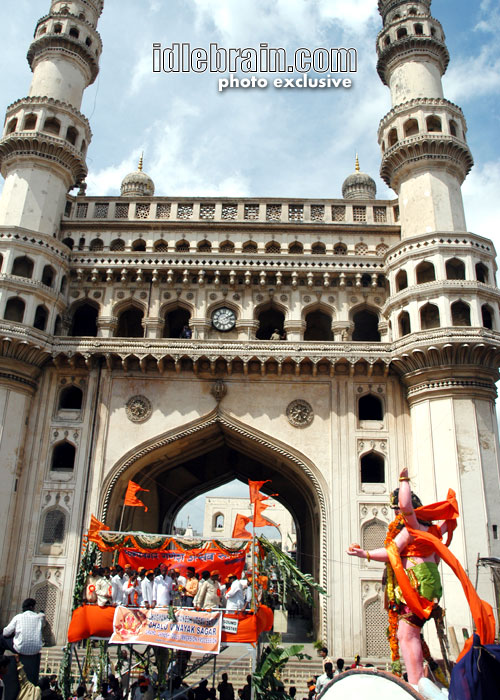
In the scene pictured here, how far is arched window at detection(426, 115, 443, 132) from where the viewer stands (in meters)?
22.6

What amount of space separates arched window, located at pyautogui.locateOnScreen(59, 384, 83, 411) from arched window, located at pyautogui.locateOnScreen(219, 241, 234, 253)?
24.0 feet

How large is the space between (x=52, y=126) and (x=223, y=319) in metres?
10.5

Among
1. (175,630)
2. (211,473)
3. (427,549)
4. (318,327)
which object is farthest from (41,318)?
(427,549)

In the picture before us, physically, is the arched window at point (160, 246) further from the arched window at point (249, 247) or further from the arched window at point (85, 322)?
the arched window at point (85, 322)

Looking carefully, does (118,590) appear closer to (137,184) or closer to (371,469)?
(371,469)

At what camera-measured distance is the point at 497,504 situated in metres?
17.1

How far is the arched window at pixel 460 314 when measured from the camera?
64.1 ft

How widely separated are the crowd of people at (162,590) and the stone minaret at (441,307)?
8.31 meters

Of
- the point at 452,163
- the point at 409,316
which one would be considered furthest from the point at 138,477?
the point at 452,163

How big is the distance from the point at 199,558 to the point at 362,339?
1316 centimetres

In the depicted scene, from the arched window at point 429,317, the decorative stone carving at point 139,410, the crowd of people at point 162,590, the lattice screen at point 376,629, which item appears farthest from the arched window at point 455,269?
the crowd of people at point 162,590

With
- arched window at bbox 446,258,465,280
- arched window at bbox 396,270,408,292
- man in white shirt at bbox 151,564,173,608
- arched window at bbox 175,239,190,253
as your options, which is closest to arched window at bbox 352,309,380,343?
arched window at bbox 396,270,408,292

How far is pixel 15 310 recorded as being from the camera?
20.6 meters

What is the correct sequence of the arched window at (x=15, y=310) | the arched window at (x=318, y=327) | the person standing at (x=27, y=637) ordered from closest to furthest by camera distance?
the person standing at (x=27, y=637)
the arched window at (x=15, y=310)
the arched window at (x=318, y=327)
